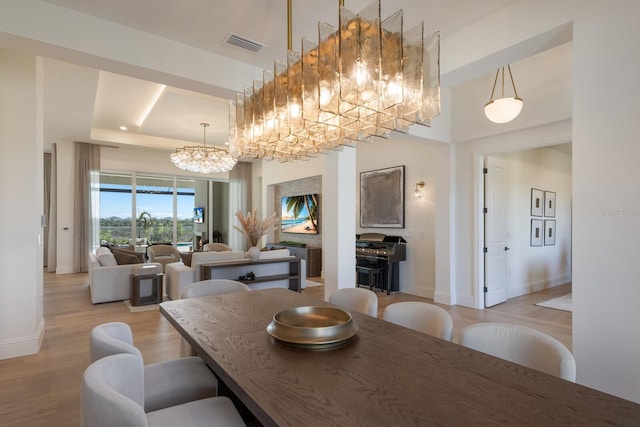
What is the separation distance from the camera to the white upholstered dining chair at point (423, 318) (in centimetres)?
191

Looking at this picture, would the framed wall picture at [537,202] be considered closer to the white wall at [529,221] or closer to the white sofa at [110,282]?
the white wall at [529,221]

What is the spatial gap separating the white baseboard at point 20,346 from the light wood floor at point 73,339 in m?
0.08

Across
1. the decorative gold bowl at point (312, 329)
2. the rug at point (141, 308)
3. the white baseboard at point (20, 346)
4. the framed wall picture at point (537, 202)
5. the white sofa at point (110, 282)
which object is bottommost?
the rug at point (141, 308)

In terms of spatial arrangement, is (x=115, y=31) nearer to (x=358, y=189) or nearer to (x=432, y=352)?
(x=432, y=352)

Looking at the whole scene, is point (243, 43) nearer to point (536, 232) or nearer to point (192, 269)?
point (192, 269)

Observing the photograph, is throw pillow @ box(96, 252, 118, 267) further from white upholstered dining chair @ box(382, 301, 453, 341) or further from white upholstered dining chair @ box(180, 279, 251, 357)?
white upholstered dining chair @ box(382, 301, 453, 341)

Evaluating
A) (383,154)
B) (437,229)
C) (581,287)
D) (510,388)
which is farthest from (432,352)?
(383,154)

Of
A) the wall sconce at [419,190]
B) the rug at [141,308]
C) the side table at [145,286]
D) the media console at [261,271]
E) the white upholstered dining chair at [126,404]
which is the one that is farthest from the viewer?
the wall sconce at [419,190]

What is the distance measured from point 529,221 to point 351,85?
5916mm

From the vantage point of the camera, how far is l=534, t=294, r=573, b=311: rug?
505 centimetres

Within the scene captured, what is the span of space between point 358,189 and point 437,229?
2.11 metres

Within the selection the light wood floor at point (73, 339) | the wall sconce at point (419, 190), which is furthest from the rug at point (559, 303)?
the wall sconce at point (419, 190)

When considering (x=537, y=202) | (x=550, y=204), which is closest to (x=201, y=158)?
(x=537, y=202)

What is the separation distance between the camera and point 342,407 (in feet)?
3.47
